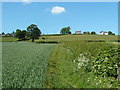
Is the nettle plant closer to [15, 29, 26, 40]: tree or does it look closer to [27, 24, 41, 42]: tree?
[27, 24, 41, 42]: tree

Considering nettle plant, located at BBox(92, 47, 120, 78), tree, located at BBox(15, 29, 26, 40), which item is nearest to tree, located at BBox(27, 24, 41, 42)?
tree, located at BBox(15, 29, 26, 40)

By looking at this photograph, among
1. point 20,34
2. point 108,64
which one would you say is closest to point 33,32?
point 20,34

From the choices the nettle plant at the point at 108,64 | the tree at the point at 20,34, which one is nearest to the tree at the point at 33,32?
the tree at the point at 20,34

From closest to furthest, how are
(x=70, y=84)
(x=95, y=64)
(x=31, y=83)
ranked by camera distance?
(x=31, y=83) → (x=70, y=84) → (x=95, y=64)

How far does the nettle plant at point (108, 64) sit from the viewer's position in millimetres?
8969

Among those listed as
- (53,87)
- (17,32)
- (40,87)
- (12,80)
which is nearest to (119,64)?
(53,87)

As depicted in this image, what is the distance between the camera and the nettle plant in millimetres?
8969

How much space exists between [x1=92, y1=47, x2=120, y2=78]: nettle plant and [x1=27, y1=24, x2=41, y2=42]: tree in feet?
253

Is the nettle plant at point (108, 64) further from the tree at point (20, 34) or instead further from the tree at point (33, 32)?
the tree at point (20, 34)

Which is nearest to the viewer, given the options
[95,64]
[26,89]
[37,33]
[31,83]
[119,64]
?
[26,89]

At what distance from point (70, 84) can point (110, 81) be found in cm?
164

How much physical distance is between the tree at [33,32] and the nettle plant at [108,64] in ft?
253

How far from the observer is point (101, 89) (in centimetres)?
726

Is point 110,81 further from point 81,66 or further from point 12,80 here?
point 12,80
